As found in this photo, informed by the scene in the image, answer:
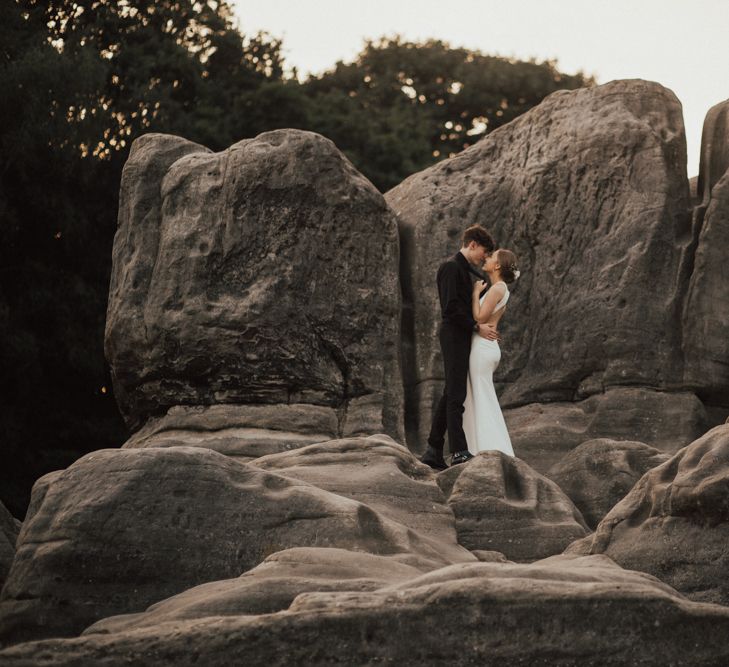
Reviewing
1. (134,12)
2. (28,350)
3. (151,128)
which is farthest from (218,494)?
(134,12)

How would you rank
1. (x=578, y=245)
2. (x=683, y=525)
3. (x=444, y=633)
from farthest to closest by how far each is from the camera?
(x=578, y=245) < (x=683, y=525) < (x=444, y=633)

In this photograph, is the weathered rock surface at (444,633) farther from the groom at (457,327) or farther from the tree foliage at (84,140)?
the tree foliage at (84,140)

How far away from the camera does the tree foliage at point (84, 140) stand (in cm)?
2641

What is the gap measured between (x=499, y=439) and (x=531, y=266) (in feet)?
10.5

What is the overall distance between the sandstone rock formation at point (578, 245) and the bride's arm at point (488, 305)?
1616mm

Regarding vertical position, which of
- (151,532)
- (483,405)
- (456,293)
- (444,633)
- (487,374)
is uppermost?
(456,293)

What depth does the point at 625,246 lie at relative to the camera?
1762cm

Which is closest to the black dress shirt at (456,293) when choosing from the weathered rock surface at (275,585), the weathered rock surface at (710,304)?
the weathered rock surface at (710,304)

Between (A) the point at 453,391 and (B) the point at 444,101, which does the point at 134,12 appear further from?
(A) the point at 453,391

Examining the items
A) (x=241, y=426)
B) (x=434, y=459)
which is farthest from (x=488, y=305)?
(x=241, y=426)

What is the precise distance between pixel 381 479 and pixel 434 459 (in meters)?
2.46

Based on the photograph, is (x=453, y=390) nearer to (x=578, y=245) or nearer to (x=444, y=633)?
(x=578, y=245)

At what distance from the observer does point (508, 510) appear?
527 inches

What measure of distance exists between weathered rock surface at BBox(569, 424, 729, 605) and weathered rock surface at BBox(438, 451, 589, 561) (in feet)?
3.46
